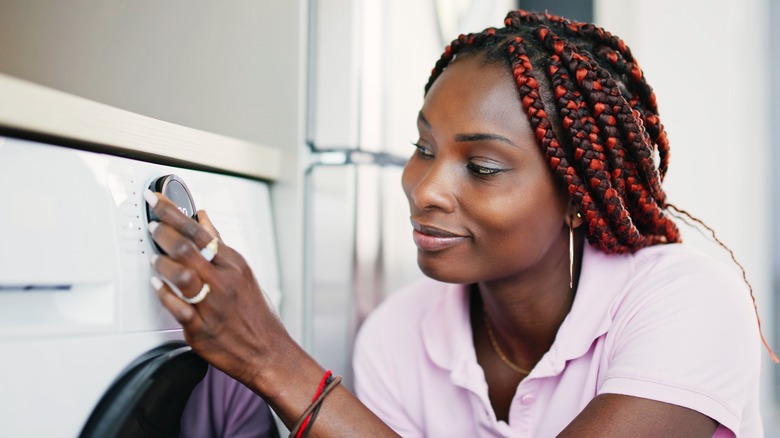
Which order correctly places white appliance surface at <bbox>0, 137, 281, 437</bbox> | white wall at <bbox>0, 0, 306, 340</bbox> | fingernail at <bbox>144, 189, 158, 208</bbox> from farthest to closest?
white wall at <bbox>0, 0, 306, 340</bbox> → fingernail at <bbox>144, 189, 158, 208</bbox> → white appliance surface at <bbox>0, 137, 281, 437</bbox>

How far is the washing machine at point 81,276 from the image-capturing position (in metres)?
0.54

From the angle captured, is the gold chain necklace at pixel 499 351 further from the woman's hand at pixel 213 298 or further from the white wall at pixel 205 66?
the woman's hand at pixel 213 298

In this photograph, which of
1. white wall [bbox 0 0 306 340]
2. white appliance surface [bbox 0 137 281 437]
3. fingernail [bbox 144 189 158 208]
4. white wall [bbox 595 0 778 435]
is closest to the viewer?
white appliance surface [bbox 0 137 281 437]

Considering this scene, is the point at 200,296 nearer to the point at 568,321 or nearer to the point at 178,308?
the point at 178,308

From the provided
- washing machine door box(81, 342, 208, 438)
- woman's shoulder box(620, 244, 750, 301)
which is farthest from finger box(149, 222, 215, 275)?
woman's shoulder box(620, 244, 750, 301)

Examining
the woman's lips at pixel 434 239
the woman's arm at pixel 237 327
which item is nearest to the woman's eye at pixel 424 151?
the woman's lips at pixel 434 239

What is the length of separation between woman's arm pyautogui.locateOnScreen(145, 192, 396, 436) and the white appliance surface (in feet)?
0.13

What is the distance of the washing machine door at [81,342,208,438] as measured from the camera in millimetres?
586

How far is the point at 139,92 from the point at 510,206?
565mm

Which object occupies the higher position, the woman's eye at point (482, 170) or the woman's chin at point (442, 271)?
the woman's eye at point (482, 170)

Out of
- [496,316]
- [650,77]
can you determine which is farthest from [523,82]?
[650,77]

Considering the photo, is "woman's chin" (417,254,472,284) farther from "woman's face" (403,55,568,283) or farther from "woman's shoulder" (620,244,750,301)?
"woman's shoulder" (620,244,750,301)

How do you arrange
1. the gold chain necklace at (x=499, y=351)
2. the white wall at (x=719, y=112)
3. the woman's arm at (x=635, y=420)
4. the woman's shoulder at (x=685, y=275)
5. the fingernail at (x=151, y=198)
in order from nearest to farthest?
the fingernail at (x=151, y=198)
the woman's arm at (x=635, y=420)
the woman's shoulder at (x=685, y=275)
the gold chain necklace at (x=499, y=351)
the white wall at (x=719, y=112)

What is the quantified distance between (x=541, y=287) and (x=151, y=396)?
1.96 ft
